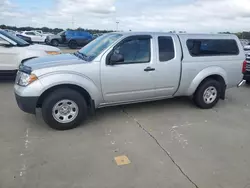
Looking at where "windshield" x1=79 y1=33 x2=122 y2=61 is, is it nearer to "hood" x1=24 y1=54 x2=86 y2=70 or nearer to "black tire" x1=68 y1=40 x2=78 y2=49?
"hood" x1=24 y1=54 x2=86 y2=70

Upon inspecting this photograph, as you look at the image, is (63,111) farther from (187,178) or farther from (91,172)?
(187,178)

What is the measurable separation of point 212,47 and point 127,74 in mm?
2323

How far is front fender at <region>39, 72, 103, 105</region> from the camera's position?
13.2 ft

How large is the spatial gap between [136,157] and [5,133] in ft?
7.65

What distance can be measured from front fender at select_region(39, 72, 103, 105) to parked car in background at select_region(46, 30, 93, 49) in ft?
72.5

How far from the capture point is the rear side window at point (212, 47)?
530 cm

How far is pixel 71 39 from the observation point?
83.9 feet

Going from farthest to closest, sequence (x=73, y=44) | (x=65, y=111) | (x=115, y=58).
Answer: (x=73, y=44)
(x=115, y=58)
(x=65, y=111)

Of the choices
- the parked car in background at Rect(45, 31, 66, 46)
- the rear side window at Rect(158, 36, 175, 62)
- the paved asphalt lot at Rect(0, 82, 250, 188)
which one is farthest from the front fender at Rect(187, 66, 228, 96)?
the parked car in background at Rect(45, 31, 66, 46)

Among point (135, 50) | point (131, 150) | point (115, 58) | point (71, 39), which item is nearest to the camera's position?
point (131, 150)

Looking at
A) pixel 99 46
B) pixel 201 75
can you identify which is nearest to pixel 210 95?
pixel 201 75

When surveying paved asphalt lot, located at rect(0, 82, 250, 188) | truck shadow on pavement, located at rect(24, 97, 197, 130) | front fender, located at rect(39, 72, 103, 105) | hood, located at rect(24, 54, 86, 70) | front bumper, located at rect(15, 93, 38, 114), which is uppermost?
hood, located at rect(24, 54, 86, 70)

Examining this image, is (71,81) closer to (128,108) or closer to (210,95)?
(128,108)

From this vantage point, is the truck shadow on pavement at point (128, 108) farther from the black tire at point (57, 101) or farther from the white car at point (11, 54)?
the white car at point (11, 54)
